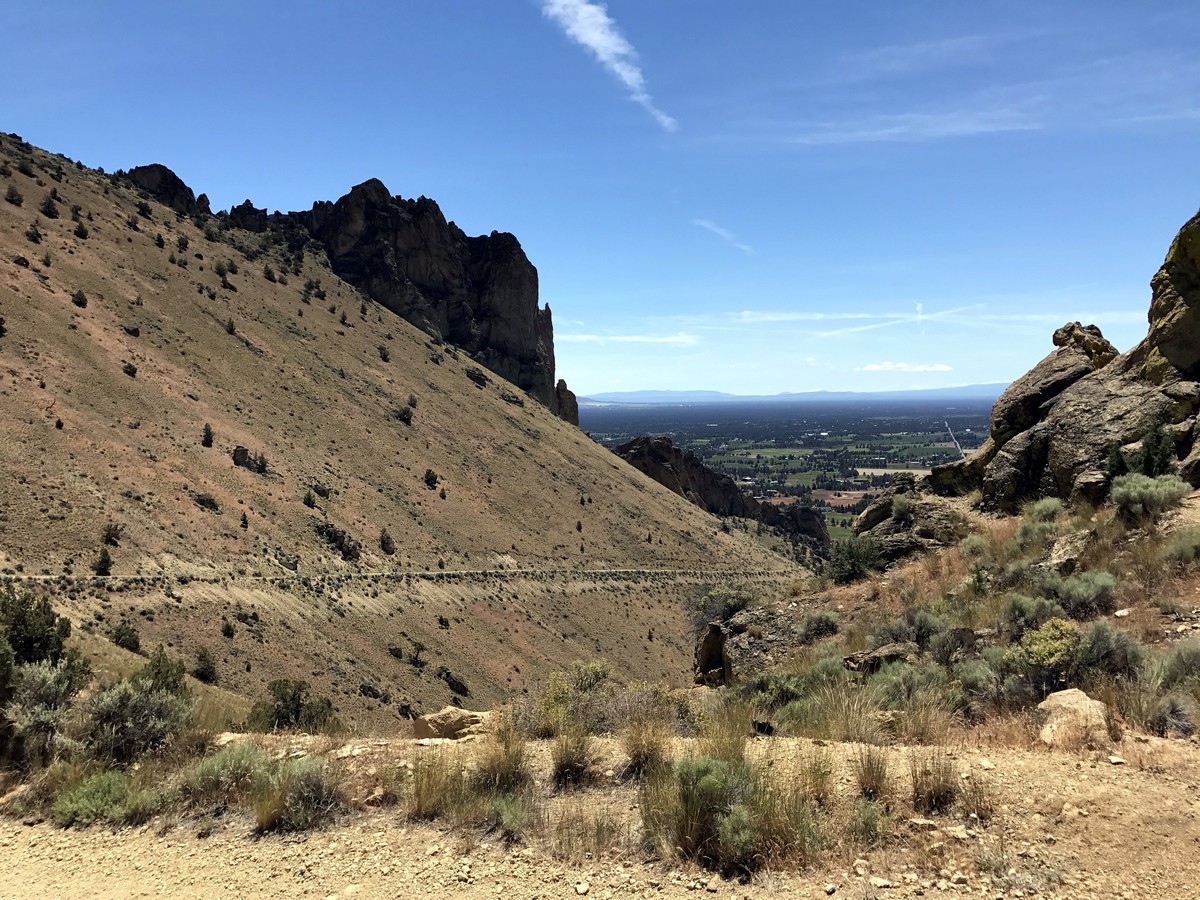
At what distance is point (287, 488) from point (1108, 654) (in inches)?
1708

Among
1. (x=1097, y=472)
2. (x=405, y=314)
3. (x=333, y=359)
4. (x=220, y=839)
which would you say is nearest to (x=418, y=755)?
(x=220, y=839)

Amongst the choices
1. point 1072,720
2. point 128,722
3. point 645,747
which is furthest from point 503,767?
point 1072,720

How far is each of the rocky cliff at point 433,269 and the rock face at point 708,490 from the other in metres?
16.3

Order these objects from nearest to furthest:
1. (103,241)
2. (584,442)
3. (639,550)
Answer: (103,241) → (639,550) → (584,442)

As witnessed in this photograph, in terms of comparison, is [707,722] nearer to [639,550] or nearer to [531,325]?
[639,550]

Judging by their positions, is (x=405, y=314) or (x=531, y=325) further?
(x=531, y=325)

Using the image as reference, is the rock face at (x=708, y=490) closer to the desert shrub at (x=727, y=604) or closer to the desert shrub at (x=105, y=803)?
the desert shrub at (x=727, y=604)

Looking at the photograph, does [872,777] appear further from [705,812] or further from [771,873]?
[705,812]

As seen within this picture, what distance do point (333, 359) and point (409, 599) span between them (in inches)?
1310

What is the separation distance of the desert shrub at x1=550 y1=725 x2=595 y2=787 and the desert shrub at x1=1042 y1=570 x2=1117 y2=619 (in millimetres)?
6178

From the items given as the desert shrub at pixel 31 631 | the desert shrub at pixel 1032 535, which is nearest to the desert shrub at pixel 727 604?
the desert shrub at pixel 1032 535

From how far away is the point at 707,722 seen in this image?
6.53 metres

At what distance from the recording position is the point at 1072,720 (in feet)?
17.9

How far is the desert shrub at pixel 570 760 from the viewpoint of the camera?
Result: 231 inches
